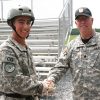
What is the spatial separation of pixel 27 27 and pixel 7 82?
0.60 meters

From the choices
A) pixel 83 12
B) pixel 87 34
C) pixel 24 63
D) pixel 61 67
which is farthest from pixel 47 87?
pixel 83 12

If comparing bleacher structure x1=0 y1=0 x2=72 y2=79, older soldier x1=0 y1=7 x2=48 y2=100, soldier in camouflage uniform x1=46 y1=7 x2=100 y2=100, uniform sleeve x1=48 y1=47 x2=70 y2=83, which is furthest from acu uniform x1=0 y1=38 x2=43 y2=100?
bleacher structure x1=0 y1=0 x2=72 y2=79

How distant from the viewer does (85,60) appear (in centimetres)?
396

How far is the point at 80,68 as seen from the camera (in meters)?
3.95

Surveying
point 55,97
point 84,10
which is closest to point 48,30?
point 55,97

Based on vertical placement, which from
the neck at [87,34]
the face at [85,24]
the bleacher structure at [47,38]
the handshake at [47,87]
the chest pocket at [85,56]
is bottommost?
the bleacher structure at [47,38]

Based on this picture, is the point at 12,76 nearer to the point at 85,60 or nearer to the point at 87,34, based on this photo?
the point at 85,60

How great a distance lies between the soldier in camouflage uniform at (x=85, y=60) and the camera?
3898mm

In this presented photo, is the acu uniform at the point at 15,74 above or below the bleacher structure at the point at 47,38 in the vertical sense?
above

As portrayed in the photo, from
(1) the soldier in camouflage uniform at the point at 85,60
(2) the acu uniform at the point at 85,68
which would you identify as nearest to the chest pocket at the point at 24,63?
(1) the soldier in camouflage uniform at the point at 85,60

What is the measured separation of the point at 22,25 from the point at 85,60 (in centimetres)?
101

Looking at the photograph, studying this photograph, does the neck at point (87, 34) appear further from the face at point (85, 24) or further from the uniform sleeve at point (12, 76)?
the uniform sleeve at point (12, 76)

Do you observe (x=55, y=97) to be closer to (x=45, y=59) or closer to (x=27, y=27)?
(x=45, y=59)

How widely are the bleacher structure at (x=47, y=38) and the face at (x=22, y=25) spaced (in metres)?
4.26
